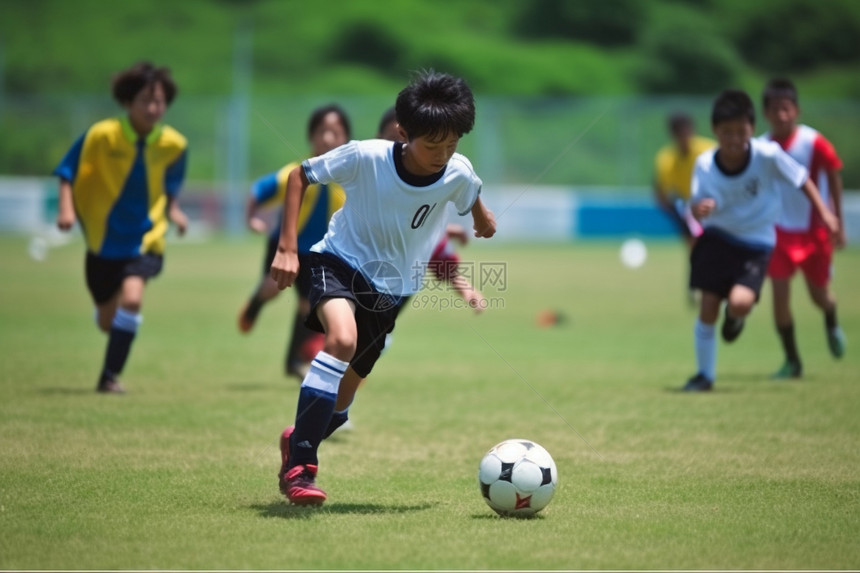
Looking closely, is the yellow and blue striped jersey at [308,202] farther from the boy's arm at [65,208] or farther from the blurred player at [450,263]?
the boy's arm at [65,208]

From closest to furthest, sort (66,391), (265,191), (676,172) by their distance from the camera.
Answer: (66,391) < (265,191) < (676,172)

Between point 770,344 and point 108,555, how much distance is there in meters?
9.38

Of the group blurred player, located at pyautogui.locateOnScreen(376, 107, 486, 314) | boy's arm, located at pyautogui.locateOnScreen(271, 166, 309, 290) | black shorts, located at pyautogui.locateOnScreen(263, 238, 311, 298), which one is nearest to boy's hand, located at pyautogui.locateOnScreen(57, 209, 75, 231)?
black shorts, located at pyautogui.locateOnScreen(263, 238, 311, 298)

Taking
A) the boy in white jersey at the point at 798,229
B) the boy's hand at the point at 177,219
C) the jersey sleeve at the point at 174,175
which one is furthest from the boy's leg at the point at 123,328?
the boy in white jersey at the point at 798,229

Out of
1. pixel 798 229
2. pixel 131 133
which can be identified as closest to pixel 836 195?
pixel 798 229

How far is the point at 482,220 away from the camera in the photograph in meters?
5.80

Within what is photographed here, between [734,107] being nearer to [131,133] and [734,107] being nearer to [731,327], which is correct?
[731,327]

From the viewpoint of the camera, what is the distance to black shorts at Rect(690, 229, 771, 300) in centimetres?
896

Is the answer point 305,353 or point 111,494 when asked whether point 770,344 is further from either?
point 111,494

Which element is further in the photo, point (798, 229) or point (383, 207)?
point (798, 229)

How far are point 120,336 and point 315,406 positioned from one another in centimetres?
385

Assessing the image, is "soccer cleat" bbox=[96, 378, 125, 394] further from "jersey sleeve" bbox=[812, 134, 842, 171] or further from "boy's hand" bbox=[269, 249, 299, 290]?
"jersey sleeve" bbox=[812, 134, 842, 171]

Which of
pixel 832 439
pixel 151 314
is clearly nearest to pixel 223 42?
pixel 151 314

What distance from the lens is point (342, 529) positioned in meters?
4.91
